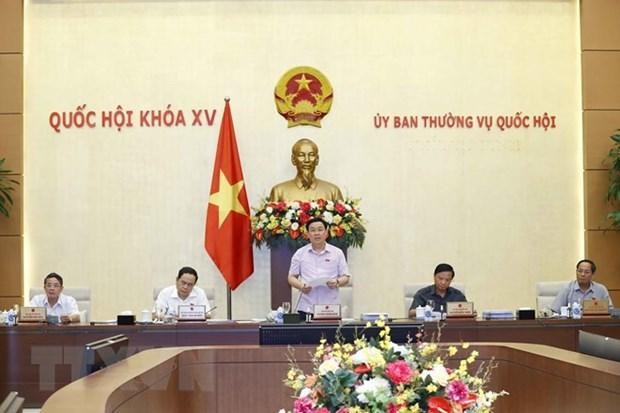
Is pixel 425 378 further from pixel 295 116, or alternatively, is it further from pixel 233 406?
pixel 295 116

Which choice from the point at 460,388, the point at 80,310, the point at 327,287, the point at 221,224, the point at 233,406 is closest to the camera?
the point at 460,388

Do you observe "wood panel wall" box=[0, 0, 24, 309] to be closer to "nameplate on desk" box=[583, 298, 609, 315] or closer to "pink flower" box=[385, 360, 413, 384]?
"nameplate on desk" box=[583, 298, 609, 315]

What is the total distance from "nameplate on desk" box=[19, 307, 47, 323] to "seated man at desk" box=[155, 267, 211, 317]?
2.66 feet

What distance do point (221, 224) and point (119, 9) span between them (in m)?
2.29

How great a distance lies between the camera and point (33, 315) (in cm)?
714

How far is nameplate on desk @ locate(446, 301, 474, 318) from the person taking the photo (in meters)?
7.12

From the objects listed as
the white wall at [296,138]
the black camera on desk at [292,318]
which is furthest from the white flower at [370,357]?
the white wall at [296,138]

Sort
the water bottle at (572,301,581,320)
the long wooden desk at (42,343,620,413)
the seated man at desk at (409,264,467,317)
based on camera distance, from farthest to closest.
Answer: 1. the seated man at desk at (409,264,467,317)
2. the water bottle at (572,301,581,320)
3. the long wooden desk at (42,343,620,413)

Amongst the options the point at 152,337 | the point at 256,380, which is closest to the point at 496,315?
the point at 152,337

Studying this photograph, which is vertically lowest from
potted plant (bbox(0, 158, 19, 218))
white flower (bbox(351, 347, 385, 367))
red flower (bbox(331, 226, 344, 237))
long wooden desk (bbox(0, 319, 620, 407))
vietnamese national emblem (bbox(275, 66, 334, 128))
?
long wooden desk (bbox(0, 319, 620, 407))

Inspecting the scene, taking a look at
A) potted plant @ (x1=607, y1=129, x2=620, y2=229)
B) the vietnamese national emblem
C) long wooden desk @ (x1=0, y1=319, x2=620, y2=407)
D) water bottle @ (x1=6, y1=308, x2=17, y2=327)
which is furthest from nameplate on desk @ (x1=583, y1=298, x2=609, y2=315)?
water bottle @ (x1=6, y1=308, x2=17, y2=327)

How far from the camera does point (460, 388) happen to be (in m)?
2.56

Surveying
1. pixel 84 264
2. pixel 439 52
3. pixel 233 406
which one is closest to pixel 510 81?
pixel 439 52

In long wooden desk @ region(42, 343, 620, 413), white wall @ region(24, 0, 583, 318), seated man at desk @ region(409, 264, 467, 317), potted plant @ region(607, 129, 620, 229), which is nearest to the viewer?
long wooden desk @ region(42, 343, 620, 413)
